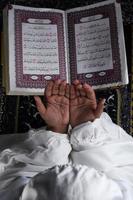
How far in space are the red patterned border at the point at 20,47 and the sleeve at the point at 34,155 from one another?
0.20 meters

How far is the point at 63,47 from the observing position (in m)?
1.26

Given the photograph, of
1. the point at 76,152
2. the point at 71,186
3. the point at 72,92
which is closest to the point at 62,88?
the point at 72,92

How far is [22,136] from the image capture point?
1124mm

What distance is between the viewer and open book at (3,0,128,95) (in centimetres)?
122

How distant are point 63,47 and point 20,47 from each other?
0.13 meters

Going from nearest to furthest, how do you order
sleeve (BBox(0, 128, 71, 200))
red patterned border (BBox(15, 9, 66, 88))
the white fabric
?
the white fabric
sleeve (BBox(0, 128, 71, 200))
red patterned border (BBox(15, 9, 66, 88))

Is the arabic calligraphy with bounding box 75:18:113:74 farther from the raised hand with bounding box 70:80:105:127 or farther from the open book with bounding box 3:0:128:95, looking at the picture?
the raised hand with bounding box 70:80:105:127

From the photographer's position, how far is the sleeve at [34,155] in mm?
977

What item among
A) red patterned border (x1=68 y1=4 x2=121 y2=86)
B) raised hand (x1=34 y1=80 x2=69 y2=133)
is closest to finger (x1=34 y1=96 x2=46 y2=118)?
raised hand (x1=34 y1=80 x2=69 y2=133)

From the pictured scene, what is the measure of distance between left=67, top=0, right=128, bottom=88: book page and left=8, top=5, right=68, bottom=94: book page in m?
0.03

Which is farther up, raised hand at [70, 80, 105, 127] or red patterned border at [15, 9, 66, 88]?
red patterned border at [15, 9, 66, 88]

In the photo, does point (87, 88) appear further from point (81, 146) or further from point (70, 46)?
point (70, 46)

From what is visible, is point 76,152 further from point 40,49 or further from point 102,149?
point 40,49

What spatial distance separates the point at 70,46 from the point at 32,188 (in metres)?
0.62
